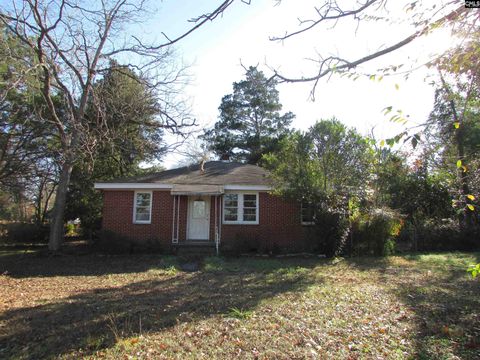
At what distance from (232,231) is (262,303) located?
31.4 ft

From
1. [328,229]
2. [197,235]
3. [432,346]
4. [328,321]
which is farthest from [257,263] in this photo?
[432,346]

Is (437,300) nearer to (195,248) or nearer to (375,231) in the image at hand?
(375,231)

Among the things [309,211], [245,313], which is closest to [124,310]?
[245,313]

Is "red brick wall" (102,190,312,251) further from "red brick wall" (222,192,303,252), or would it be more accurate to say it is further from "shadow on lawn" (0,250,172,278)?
"shadow on lawn" (0,250,172,278)

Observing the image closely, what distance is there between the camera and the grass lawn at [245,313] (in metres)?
4.81

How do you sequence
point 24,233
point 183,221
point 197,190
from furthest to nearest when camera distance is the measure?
Answer: 1. point 24,233
2. point 183,221
3. point 197,190

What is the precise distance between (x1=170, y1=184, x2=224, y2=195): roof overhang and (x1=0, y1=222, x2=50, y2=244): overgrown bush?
40.0 ft

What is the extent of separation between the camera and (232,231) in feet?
54.2

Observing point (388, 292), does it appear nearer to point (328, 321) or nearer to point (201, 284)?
point (328, 321)

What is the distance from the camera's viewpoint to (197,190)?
15836mm

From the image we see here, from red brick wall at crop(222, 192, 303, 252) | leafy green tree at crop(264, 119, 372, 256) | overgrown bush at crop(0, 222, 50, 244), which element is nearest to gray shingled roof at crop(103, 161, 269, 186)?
red brick wall at crop(222, 192, 303, 252)

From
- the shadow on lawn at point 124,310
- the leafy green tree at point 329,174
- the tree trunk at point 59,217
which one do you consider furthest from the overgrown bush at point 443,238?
the tree trunk at point 59,217

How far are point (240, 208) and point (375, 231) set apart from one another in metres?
6.09

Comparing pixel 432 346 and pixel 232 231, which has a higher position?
pixel 232 231
